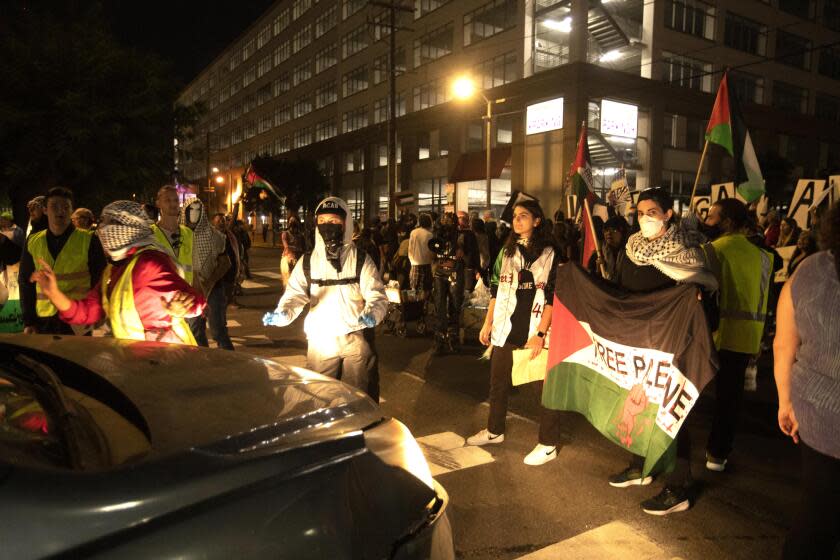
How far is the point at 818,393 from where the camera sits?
7.98 ft

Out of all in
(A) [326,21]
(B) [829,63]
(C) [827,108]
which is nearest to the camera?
(B) [829,63]

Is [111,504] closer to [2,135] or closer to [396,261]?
[396,261]

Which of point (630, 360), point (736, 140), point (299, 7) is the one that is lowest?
point (630, 360)

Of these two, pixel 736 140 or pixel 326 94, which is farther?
pixel 326 94

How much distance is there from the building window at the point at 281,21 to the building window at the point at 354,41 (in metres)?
15.2

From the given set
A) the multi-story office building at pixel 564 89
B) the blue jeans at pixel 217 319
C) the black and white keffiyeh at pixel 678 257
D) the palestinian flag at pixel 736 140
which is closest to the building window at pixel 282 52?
the multi-story office building at pixel 564 89

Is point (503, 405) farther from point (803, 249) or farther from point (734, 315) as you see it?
point (803, 249)

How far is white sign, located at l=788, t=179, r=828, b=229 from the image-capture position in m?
10.6

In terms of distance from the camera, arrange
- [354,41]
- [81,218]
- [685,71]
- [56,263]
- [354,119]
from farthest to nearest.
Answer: [354,119] → [354,41] → [685,71] → [81,218] → [56,263]

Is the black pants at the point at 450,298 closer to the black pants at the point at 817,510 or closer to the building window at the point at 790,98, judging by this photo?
the black pants at the point at 817,510

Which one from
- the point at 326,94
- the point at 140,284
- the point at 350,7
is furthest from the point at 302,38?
the point at 140,284

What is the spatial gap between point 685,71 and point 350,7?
2807 centimetres

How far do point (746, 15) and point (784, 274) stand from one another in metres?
34.0

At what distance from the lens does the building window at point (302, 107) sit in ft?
194
